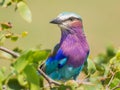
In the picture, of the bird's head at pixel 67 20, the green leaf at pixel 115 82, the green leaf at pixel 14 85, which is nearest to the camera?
the green leaf at pixel 14 85

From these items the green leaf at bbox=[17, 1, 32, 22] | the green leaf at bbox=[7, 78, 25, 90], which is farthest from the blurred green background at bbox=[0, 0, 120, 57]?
the green leaf at bbox=[7, 78, 25, 90]

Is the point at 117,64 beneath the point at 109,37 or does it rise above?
above

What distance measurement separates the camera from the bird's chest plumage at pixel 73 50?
9.82ft

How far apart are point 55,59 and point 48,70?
258mm

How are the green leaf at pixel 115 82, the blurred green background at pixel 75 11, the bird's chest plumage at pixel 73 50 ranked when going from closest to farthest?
the green leaf at pixel 115 82, the bird's chest plumage at pixel 73 50, the blurred green background at pixel 75 11

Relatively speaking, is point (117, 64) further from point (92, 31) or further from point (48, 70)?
point (92, 31)

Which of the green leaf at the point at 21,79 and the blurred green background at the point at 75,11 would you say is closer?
the green leaf at the point at 21,79

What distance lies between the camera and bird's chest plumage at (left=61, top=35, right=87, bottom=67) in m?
2.99

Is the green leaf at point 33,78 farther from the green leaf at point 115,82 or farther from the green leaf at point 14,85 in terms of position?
the green leaf at point 115,82

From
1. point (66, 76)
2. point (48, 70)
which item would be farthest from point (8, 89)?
point (66, 76)

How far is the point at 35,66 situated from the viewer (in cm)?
171

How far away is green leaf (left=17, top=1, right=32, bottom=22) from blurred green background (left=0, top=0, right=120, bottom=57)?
7.45m

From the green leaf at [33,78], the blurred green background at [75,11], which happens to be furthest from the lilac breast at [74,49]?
the blurred green background at [75,11]

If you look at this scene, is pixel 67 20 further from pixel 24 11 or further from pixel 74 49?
pixel 24 11
